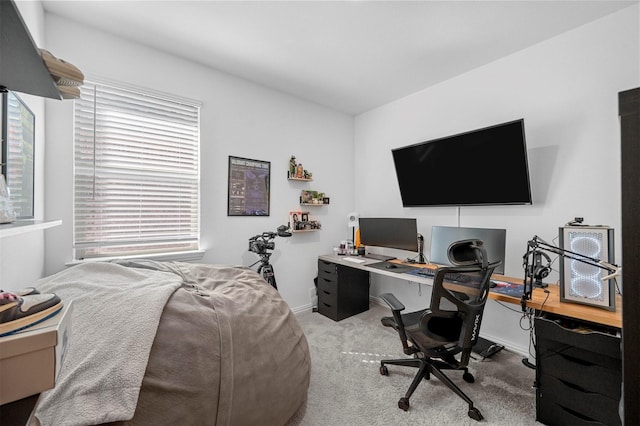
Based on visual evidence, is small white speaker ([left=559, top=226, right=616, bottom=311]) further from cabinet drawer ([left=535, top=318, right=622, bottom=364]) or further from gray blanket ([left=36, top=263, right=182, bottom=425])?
gray blanket ([left=36, top=263, right=182, bottom=425])

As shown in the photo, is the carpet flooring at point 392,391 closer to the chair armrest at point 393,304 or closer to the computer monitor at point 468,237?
the chair armrest at point 393,304

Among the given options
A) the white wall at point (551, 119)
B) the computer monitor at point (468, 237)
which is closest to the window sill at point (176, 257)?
the computer monitor at point (468, 237)

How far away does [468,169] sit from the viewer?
263 centimetres

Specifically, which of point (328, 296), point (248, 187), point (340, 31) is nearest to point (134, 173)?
point (248, 187)

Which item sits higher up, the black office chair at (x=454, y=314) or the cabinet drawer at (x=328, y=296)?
the black office chair at (x=454, y=314)

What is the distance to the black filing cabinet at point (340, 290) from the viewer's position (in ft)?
10.5

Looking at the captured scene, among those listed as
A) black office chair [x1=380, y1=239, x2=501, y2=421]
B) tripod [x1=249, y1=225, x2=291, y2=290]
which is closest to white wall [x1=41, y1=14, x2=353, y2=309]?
tripod [x1=249, y1=225, x2=291, y2=290]

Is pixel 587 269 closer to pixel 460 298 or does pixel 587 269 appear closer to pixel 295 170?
pixel 460 298

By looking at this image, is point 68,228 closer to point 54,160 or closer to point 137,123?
point 54,160

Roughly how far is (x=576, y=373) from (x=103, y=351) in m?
2.37

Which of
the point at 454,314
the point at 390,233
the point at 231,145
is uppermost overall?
the point at 231,145

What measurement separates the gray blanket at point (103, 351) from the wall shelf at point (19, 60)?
0.92 metres

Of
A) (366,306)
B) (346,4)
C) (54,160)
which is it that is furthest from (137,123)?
(366,306)

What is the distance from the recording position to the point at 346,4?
192cm
